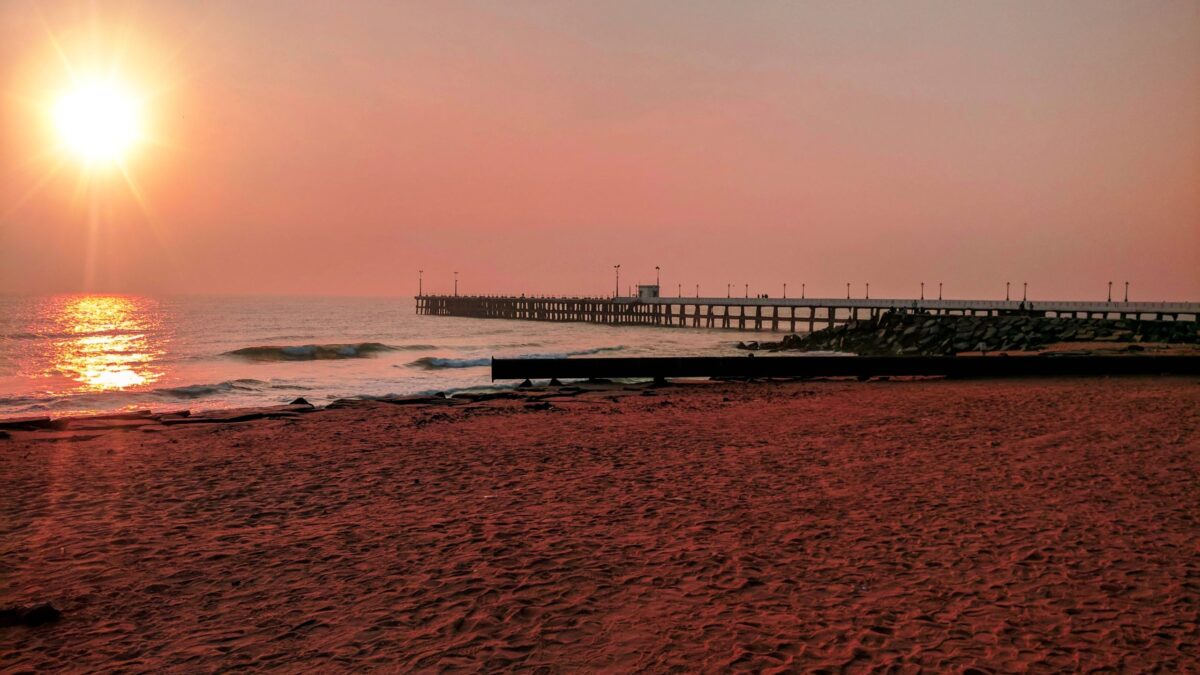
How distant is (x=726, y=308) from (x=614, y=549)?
8191 centimetres

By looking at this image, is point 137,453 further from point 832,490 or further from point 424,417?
point 832,490

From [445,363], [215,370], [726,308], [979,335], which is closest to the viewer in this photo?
[215,370]

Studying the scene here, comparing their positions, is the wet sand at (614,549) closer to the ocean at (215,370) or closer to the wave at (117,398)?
the wave at (117,398)

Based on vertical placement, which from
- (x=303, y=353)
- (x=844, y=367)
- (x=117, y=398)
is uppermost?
(x=844, y=367)

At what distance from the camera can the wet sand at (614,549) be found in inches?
166

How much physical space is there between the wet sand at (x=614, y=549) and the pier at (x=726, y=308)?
2063 inches

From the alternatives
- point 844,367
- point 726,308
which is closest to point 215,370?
point 844,367

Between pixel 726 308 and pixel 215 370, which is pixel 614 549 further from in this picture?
pixel 726 308

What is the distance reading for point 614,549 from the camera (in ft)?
19.3

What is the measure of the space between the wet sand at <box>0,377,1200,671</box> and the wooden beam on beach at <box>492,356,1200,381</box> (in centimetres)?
800

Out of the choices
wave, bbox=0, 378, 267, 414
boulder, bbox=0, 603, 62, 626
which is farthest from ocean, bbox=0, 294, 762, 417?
boulder, bbox=0, 603, 62, 626

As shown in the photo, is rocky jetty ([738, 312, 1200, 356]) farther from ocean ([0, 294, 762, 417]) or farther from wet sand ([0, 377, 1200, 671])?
wet sand ([0, 377, 1200, 671])

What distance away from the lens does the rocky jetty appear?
1404 inches

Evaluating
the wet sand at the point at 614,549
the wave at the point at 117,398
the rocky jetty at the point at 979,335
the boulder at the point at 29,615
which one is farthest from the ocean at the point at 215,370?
the boulder at the point at 29,615
